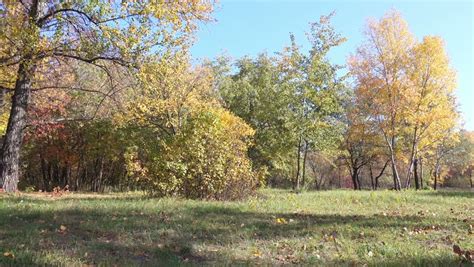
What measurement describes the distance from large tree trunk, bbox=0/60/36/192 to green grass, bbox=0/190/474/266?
4.81 metres

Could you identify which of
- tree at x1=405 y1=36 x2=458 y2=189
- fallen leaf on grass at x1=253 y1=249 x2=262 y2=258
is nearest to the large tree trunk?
fallen leaf on grass at x1=253 y1=249 x2=262 y2=258

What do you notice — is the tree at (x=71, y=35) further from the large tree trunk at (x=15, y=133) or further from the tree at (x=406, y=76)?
the tree at (x=406, y=76)

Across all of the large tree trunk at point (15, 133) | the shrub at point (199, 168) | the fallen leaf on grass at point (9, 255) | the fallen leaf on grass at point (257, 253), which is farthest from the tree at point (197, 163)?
the fallen leaf on grass at point (9, 255)

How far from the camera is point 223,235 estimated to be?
259 inches

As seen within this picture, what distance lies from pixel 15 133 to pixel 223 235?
922 cm

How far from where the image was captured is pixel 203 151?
467 inches

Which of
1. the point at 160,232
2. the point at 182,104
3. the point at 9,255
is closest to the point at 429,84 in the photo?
the point at 182,104

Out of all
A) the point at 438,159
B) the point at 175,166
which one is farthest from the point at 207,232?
the point at 438,159

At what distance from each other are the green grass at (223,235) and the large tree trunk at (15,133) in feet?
15.8

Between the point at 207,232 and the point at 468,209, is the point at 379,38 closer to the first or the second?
the point at 468,209

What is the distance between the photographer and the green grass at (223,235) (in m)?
5.07

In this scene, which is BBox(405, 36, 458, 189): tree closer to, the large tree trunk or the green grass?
the green grass

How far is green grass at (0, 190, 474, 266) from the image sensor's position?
507cm

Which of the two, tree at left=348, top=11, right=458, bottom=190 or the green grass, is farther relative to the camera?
tree at left=348, top=11, right=458, bottom=190
